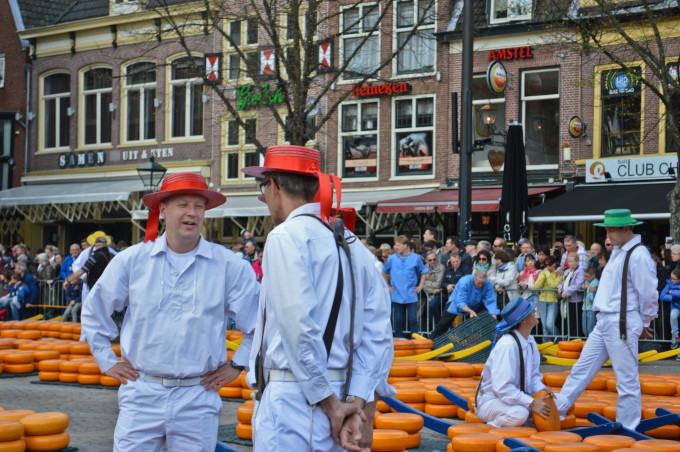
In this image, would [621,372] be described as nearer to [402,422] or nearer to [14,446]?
[402,422]

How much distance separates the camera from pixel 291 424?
343 cm

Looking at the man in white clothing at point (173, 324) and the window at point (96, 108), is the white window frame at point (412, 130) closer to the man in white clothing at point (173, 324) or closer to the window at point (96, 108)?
the window at point (96, 108)

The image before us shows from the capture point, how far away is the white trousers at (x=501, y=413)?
7.24 metres

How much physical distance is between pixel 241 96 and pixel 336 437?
86.9 ft

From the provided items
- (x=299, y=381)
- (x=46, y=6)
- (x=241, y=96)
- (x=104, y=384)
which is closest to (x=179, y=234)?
(x=299, y=381)

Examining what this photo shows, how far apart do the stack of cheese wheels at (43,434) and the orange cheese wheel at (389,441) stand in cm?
253

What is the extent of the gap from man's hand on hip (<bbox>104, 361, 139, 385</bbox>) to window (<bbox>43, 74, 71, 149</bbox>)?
3049cm

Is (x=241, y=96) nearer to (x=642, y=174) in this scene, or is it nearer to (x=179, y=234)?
(x=642, y=174)

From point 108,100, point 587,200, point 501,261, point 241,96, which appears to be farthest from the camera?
point 108,100

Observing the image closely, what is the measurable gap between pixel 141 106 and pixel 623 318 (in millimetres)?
26196

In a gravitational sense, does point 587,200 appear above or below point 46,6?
below

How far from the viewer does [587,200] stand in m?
21.4

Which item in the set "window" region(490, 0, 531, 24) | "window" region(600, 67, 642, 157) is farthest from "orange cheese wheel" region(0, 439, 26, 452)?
"window" region(490, 0, 531, 24)

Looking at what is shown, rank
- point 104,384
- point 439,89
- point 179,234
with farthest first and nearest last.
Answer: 1. point 439,89
2. point 104,384
3. point 179,234
